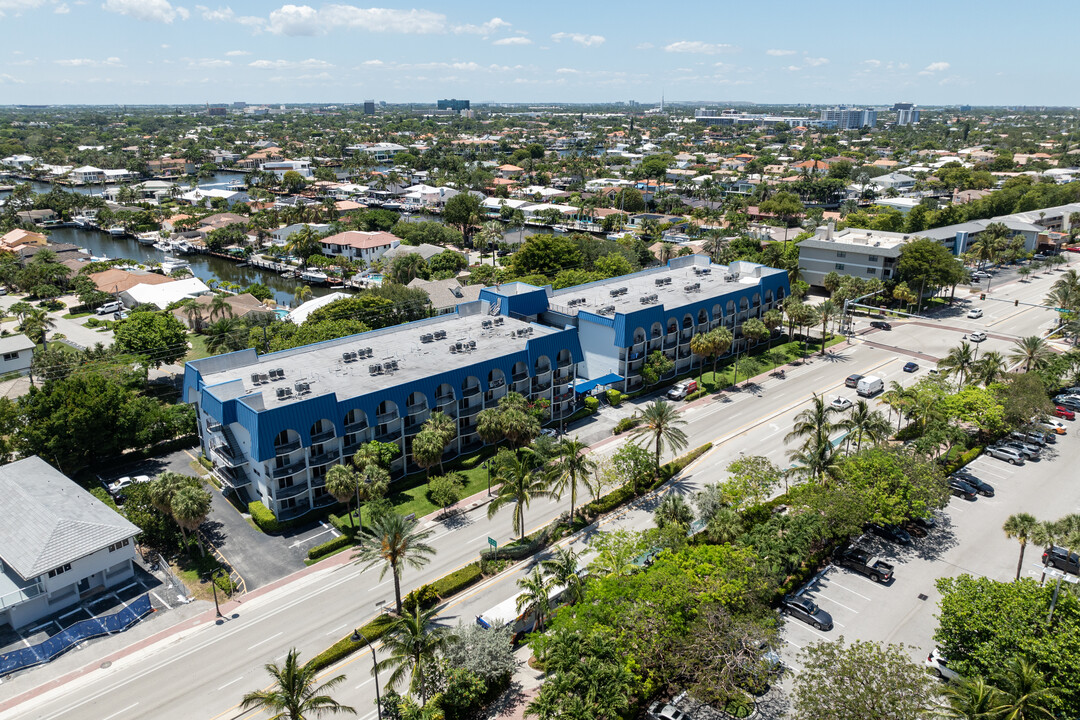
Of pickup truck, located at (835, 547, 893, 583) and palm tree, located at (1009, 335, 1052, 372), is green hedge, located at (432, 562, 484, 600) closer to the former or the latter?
pickup truck, located at (835, 547, 893, 583)

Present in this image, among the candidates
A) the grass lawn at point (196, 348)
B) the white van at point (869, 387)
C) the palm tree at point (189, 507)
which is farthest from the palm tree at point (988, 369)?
the grass lawn at point (196, 348)

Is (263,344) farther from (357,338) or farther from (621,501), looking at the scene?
(621,501)

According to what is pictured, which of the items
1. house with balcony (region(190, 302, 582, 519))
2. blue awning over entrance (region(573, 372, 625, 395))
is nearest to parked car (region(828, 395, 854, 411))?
blue awning over entrance (region(573, 372, 625, 395))

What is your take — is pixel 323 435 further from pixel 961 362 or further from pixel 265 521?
pixel 961 362

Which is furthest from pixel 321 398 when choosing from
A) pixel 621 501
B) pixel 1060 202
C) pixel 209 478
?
pixel 1060 202

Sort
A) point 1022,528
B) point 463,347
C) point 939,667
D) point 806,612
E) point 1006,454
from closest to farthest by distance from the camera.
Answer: point 939,667, point 806,612, point 1022,528, point 1006,454, point 463,347

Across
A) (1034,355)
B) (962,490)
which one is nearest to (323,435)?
(962,490)
